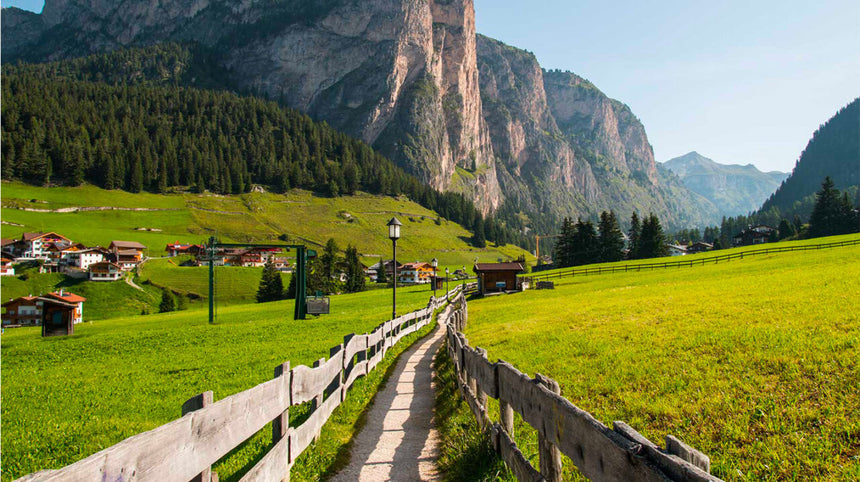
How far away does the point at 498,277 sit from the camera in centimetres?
5900

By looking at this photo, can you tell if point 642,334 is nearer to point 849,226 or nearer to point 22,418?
point 22,418

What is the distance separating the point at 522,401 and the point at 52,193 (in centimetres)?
18540

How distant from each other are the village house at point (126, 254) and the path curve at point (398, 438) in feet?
382

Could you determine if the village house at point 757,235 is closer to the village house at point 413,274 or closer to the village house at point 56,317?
the village house at point 413,274

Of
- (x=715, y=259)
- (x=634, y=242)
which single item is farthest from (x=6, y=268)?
(x=634, y=242)

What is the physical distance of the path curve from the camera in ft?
21.5

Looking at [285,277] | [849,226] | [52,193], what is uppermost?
[52,193]

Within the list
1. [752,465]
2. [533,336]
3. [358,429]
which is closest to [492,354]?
[533,336]

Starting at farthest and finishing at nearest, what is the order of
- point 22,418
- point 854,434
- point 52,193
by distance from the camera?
point 52,193
point 22,418
point 854,434

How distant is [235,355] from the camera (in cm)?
1858

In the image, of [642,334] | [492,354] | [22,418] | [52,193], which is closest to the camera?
[22,418]

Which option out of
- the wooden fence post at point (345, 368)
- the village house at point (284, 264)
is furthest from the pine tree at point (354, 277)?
the wooden fence post at point (345, 368)

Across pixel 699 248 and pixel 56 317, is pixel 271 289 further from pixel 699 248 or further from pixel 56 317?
pixel 699 248

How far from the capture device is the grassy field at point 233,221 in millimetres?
126062
